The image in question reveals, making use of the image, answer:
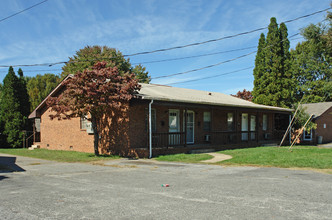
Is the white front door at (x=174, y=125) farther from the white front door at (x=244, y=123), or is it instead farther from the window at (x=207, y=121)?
the white front door at (x=244, y=123)

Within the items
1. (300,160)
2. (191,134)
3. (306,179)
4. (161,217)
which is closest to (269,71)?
(191,134)

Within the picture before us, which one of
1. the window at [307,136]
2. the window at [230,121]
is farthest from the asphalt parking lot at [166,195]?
the window at [307,136]

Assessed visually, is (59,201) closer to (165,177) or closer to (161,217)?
(161,217)

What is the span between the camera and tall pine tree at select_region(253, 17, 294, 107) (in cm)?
3300

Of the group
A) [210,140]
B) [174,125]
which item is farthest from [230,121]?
[174,125]

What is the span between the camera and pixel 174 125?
18.0m

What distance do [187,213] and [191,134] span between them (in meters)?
13.9

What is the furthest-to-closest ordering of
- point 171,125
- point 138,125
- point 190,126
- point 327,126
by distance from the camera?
point 327,126, point 190,126, point 171,125, point 138,125

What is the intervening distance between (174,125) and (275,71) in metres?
20.4

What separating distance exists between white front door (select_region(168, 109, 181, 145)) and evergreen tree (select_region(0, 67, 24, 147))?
16235 mm

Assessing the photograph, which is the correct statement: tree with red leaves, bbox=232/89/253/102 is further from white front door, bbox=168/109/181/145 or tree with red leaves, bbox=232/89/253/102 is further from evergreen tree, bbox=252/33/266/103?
white front door, bbox=168/109/181/145

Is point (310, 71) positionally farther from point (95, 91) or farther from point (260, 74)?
point (95, 91)

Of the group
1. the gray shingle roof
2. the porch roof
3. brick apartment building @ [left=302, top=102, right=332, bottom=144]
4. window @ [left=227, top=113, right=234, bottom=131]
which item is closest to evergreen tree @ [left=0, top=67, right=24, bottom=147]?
the porch roof

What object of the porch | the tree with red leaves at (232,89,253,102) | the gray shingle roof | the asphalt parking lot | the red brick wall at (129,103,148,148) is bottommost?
the asphalt parking lot
